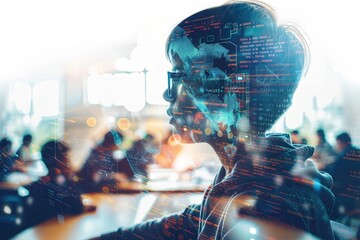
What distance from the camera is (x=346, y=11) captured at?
100 cm

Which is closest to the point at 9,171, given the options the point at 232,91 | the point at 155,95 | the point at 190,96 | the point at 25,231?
the point at 25,231

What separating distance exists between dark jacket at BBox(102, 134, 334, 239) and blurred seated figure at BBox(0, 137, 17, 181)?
3.42 feet

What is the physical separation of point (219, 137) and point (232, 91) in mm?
185

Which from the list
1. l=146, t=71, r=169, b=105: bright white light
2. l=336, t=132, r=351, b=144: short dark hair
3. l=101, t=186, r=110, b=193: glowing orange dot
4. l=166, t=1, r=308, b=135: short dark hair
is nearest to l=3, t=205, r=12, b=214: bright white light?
l=101, t=186, r=110, b=193: glowing orange dot

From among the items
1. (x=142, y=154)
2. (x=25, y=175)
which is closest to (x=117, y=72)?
(x=142, y=154)

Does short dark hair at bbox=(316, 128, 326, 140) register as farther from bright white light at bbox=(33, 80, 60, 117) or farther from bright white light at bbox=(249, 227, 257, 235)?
bright white light at bbox=(33, 80, 60, 117)

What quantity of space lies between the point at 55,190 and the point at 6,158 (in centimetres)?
38

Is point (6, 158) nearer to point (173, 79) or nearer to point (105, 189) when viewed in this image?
point (105, 189)

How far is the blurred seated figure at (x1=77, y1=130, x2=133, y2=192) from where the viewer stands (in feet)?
4.59

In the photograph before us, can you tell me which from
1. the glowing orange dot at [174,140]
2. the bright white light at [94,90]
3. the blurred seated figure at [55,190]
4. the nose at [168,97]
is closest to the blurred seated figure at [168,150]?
the glowing orange dot at [174,140]

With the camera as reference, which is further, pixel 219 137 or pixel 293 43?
pixel 219 137

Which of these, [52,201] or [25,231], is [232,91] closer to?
[52,201]

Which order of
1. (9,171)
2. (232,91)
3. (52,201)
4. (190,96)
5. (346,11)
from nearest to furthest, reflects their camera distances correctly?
(346,11) → (232,91) → (190,96) → (52,201) → (9,171)

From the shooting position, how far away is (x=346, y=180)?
987 mm
